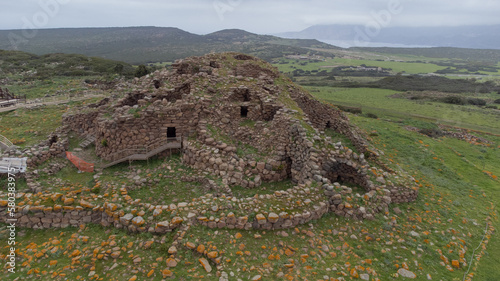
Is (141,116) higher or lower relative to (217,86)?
lower

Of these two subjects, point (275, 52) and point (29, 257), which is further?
point (275, 52)

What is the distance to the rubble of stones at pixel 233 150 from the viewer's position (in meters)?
10.3

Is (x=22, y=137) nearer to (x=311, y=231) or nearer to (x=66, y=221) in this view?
(x=66, y=221)

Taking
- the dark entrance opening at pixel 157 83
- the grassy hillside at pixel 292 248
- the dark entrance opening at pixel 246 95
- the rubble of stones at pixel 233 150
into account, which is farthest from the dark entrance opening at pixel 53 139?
the dark entrance opening at pixel 246 95

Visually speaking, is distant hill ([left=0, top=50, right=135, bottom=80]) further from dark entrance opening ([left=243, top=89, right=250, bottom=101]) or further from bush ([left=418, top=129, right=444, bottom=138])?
bush ([left=418, top=129, right=444, bottom=138])

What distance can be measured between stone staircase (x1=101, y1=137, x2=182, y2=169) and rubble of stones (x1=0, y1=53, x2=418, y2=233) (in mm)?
279

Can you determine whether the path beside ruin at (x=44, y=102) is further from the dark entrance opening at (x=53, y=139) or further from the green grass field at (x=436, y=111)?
the green grass field at (x=436, y=111)

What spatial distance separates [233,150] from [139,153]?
5.80 meters

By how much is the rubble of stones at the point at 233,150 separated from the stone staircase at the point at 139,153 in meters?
0.28

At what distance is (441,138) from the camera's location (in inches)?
976

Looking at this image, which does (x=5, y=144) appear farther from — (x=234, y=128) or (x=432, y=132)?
(x=432, y=132)

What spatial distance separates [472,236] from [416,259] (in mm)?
3855

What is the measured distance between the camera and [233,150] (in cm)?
1388

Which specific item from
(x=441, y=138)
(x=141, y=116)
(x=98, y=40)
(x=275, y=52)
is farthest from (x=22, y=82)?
(x=98, y=40)
